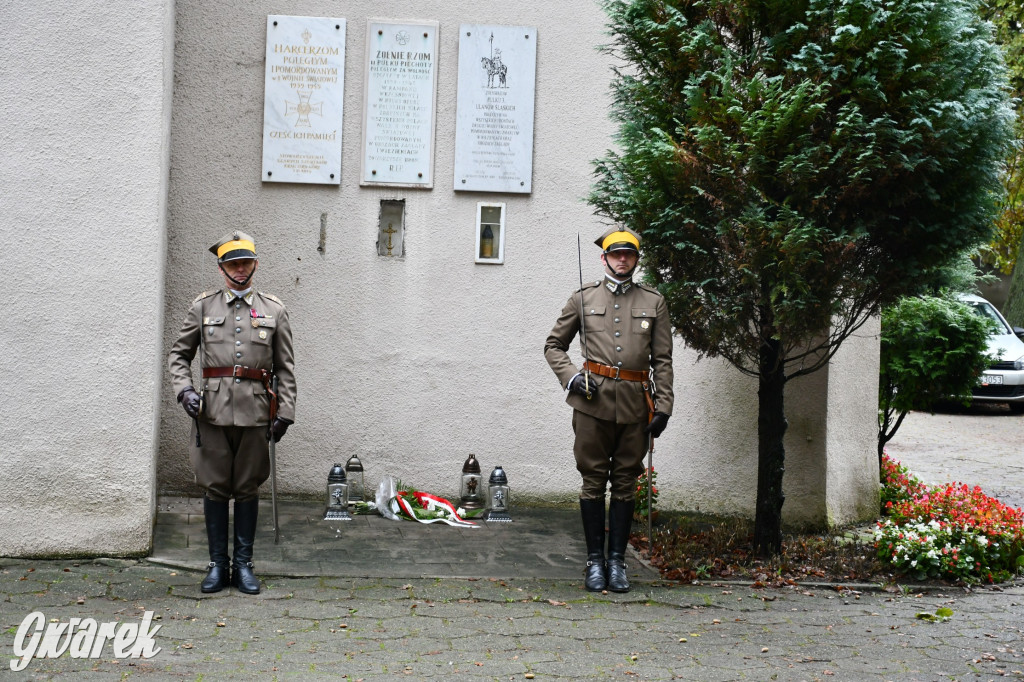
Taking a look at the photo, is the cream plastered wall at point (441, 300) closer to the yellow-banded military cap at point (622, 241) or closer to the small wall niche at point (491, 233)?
the small wall niche at point (491, 233)

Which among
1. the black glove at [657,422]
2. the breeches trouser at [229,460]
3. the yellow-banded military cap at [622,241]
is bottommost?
the breeches trouser at [229,460]

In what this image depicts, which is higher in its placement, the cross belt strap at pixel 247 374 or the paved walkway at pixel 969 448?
the cross belt strap at pixel 247 374

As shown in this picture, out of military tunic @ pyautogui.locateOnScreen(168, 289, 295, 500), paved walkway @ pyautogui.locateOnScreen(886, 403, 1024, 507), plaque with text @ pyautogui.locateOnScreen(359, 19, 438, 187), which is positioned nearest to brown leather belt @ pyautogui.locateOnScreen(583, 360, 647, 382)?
military tunic @ pyautogui.locateOnScreen(168, 289, 295, 500)

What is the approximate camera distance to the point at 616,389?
19.4 ft

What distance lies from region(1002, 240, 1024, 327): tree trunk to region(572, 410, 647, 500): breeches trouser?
1459cm

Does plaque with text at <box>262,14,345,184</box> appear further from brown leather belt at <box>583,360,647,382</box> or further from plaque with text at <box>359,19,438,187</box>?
brown leather belt at <box>583,360,647,382</box>

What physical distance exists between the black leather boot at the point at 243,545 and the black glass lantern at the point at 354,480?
1.91m

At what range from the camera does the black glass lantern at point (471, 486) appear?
7672mm

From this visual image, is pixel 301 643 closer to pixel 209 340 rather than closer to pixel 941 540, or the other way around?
pixel 209 340

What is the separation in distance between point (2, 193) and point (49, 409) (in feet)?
3.99

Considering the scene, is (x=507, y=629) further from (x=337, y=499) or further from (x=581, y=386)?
(x=337, y=499)

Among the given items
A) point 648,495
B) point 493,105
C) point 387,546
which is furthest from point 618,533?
point 493,105

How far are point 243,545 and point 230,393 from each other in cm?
79

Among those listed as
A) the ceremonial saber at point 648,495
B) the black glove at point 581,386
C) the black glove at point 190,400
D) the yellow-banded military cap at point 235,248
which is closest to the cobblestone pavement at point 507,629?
the ceremonial saber at point 648,495
